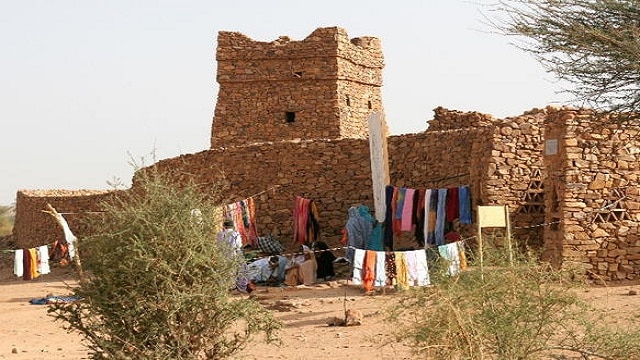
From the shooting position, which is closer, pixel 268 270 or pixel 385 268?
pixel 385 268

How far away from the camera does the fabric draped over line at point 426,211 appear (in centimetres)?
1575

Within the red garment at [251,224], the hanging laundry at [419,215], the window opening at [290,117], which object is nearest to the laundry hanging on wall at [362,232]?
the hanging laundry at [419,215]

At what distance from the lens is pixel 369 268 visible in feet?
43.7

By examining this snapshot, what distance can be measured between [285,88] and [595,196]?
35.8 ft

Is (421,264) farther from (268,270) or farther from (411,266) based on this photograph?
(268,270)

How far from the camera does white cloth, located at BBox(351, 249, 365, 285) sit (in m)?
13.2

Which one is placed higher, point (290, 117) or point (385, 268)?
point (290, 117)

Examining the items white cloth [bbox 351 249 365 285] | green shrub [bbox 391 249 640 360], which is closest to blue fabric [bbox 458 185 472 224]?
white cloth [bbox 351 249 365 285]

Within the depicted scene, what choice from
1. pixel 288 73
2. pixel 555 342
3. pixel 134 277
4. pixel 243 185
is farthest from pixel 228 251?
pixel 288 73

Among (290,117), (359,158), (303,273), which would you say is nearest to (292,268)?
(303,273)

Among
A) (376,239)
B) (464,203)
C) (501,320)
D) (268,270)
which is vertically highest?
(464,203)

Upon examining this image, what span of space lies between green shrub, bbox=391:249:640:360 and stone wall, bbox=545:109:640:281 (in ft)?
19.1

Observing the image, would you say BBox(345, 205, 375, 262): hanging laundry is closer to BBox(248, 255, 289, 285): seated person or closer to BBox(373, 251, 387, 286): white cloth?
BBox(248, 255, 289, 285): seated person

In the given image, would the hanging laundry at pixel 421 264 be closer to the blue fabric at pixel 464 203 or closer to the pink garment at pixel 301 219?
the blue fabric at pixel 464 203
